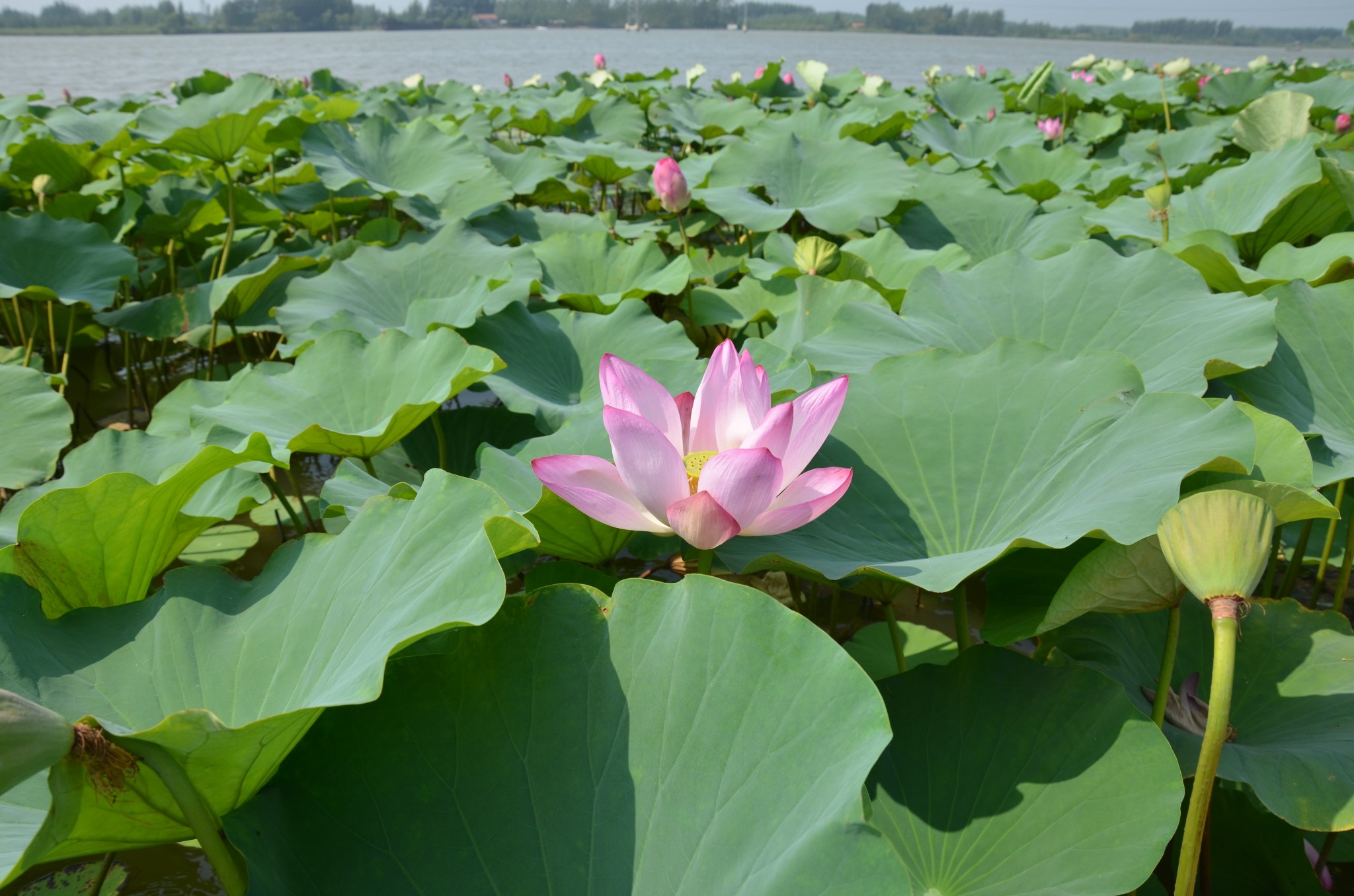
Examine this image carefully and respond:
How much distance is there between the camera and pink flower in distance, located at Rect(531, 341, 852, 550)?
80 cm

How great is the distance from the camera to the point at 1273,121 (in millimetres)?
2775

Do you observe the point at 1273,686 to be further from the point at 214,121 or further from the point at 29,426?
the point at 214,121

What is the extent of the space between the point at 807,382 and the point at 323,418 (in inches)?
38.7

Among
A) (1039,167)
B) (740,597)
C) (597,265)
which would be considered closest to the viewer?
(740,597)

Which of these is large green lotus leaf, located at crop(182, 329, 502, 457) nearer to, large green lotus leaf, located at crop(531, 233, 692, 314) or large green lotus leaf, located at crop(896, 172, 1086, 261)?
large green lotus leaf, located at crop(531, 233, 692, 314)

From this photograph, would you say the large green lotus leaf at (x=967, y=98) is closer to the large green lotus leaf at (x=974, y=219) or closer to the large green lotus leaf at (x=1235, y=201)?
the large green lotus leaf at (x=974, y=219)

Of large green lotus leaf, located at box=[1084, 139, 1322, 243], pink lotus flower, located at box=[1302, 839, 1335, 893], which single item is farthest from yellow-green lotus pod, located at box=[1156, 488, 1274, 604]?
large green lotus leaf, located at box=[1084, 139, 1322, 243]

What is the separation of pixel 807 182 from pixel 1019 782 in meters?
2.62

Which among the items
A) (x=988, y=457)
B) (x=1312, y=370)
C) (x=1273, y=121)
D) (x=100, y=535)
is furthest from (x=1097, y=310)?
(x=1273, y=121)

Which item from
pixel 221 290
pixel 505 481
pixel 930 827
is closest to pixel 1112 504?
pixel 930 827

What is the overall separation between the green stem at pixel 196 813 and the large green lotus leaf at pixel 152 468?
0.88 meters

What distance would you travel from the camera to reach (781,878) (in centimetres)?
59

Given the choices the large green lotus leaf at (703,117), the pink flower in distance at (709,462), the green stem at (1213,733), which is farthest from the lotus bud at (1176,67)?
the green stem at (1213,733)

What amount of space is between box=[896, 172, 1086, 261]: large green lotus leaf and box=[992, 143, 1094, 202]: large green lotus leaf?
58cm
